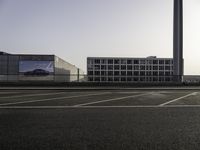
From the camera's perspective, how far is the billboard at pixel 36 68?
7625 centimetres

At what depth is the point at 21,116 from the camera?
29.8ft

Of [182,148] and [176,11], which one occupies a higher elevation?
[176,11]

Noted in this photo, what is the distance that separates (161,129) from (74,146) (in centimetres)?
248

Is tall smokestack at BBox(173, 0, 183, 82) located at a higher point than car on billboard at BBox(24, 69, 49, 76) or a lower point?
higher

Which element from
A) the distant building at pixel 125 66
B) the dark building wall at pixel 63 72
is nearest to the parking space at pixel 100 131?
the dark building wall at pixel 63 72

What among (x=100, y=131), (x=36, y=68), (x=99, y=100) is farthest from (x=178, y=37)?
(x=36, y=68)

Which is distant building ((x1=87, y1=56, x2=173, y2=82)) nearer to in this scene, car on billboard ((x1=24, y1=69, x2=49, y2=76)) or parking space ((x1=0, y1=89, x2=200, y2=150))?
car on billboard ((x1=24, y1=69, x2=49, y2=76))

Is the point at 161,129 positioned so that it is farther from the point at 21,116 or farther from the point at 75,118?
the point at 21,116

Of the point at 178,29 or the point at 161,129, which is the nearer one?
the point at 161,129

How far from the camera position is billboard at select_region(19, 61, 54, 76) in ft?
250

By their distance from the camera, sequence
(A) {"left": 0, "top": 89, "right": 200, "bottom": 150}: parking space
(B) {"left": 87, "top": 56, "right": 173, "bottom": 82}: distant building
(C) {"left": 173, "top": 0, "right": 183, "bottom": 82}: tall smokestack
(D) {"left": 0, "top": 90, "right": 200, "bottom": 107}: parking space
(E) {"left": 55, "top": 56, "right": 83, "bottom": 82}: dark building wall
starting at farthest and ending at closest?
(B) {"left": 87, "top": 56, "right": 173, "bottom": 82}: distant building < (E) {"left": 55, "top": 56, "right": 83, "bottom": 82}: dark building wall < (C) {"left": 173, "top": 0, "right": 183, "bottom": 82}: tall smokestack < (D) {"left": 0, "top": 90, "right": 200, "bottom": 107}: parking space < (A) {"left": 0, "top": 89, "right": 200, "bottom": 150}: parking space

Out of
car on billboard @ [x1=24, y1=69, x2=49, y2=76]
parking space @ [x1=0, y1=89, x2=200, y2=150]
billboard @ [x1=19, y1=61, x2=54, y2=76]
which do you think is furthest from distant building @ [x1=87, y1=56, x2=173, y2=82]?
parking space @ [x1=0, y1=89, x2=200, y2=150]

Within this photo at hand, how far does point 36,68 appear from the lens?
77250 millimetres

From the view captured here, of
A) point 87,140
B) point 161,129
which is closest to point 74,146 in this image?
point 87,140
